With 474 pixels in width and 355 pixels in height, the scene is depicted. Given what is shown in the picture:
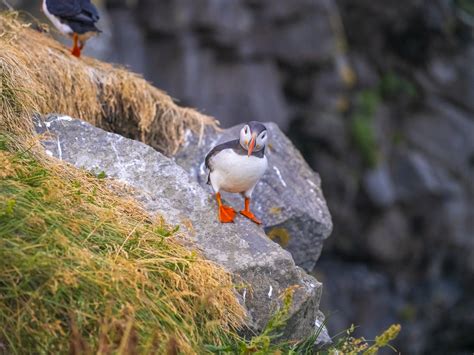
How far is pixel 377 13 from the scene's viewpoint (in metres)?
15.5

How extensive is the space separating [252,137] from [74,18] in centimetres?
242

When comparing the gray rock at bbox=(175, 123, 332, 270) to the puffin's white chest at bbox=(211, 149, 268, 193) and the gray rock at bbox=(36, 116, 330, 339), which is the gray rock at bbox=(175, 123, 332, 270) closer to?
the puffin's white chest at bbox=(211, 149, 268, 193)

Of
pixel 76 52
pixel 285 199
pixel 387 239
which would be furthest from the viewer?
pixel 387 239

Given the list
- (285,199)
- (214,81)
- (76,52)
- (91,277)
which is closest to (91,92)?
(76,52)

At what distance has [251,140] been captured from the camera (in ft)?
15.5

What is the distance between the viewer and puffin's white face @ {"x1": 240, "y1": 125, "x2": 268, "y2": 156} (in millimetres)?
4727

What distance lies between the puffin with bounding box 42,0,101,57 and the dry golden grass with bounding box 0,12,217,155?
21 cm

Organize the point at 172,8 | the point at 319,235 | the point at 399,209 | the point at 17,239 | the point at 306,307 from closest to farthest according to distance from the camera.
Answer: the point at 17,239 → the point at 306,307 → the point at 319,235 → the point at 172,8 → the point at 399,209

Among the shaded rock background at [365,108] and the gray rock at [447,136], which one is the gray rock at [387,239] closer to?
the shaded rock background at [365,108]

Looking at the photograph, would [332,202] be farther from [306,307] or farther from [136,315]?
[136,315]

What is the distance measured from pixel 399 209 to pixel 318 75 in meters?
2.89

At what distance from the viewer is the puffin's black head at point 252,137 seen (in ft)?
15.5

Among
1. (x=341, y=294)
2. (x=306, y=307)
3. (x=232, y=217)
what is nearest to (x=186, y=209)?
(x=232, y=217)

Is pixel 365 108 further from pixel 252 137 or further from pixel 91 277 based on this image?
pixel 91 277
